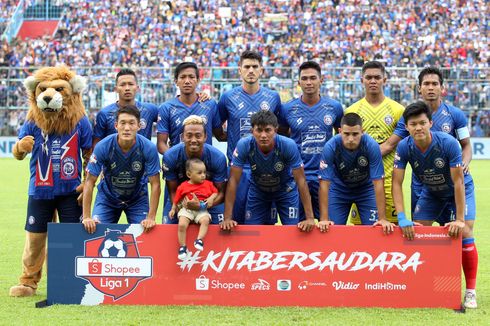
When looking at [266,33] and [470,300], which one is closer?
[470,300]

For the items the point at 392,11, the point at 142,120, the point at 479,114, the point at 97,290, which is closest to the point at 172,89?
the point at 479,114

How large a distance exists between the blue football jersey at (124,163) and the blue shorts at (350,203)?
1.73m

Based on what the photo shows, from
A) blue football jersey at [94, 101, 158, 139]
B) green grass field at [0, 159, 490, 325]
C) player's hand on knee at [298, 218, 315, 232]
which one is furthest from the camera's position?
blue football jersey at [94, 101, 158, 139]

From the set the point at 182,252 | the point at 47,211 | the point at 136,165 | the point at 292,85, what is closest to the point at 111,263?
the point at 182,252

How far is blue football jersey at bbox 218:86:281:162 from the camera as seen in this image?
8.84 m

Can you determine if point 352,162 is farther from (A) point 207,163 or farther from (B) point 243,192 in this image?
(A) point 207,163

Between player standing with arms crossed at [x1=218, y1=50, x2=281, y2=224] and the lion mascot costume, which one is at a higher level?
player standing with arms crossed at [x1=218, y1=50, x2=281, y2=224]

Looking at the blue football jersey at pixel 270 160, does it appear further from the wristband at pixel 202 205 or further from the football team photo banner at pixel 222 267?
the football team photo banner at pixel 222 267

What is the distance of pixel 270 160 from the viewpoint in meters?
7.84

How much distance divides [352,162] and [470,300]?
158 cm

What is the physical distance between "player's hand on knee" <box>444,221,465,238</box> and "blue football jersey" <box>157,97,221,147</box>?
273 centimetres

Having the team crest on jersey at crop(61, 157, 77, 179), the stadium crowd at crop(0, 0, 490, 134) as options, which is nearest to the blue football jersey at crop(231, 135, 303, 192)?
the team crest on jersey at crop(61, 157, 77, 179)

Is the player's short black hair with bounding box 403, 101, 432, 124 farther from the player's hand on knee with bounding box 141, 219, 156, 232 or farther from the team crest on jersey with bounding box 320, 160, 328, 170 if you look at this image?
the player's hand on knee with bounding box 141, 219, 156, 232

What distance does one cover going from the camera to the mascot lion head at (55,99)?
8.00 metres
